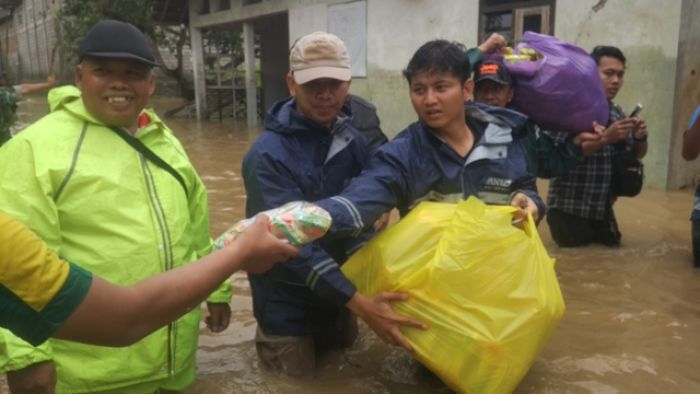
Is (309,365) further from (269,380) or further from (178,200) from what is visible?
(178,200)

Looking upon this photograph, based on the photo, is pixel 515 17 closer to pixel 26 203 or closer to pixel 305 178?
pixel 305 178

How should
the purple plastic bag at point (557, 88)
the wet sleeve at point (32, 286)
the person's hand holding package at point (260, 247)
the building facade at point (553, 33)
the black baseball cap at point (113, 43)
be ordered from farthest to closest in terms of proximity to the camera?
the building facade at point (553, 33)
the purple plastic bag at point (557, 88)
the black baseball cap at point (113, 43)
the person's hand holding package at point (260, 247)
the wet sleeve at point (32, 286)

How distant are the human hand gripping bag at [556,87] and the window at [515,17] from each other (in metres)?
4.57

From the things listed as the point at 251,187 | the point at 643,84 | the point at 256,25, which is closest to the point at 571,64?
the point at 251,187

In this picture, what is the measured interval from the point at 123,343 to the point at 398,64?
893 centimetres

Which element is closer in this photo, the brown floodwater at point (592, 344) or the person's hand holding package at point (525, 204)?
the person's hand holding package at point (525, 204)

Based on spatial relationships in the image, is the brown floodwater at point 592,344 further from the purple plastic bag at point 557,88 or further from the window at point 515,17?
the window at point 515,17

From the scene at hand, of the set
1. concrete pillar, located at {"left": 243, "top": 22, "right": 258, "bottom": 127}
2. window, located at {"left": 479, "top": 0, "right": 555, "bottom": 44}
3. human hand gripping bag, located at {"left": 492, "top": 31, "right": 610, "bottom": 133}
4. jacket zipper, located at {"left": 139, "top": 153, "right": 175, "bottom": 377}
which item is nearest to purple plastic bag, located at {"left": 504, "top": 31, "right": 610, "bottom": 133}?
human hand gripping bag, located at {"left": 492, "top": 31, "right": 610, "bottom": 133}

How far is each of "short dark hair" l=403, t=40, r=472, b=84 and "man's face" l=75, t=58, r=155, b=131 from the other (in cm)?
109

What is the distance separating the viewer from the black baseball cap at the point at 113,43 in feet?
6.69

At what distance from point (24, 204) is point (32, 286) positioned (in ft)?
2.75

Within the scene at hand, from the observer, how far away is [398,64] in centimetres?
983

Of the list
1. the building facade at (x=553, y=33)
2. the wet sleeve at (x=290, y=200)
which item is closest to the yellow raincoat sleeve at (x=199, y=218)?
the wet sleeve at (x=290, y=200)

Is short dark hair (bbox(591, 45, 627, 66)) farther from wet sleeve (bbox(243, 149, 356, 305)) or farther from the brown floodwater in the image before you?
wet sleeve (bbox(243, 149, 356, 305))
